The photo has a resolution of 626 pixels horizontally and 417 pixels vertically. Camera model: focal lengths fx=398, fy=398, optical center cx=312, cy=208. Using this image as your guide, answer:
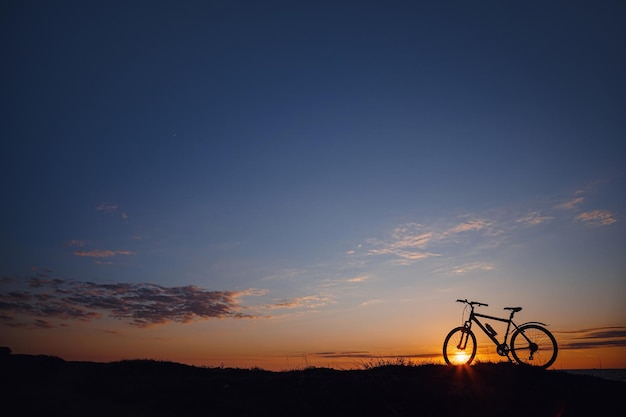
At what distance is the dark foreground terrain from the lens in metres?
11.3

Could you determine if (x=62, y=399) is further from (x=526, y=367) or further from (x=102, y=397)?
(x=526, y=367)

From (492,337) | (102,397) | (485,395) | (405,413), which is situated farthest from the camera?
(102,397)

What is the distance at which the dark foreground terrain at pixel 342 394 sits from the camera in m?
11.3

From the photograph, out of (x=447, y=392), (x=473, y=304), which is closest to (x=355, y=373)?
(x=447, y=392)

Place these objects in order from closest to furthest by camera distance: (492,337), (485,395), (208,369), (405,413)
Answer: (405,413)
(485,395)
(492,337)
(208,369)

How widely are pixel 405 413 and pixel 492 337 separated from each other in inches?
210

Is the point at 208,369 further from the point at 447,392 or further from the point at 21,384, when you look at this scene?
the point at 447,392

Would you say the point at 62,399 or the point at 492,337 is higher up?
the point at 492,337

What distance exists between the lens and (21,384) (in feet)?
58.8

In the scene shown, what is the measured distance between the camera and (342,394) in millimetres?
12438

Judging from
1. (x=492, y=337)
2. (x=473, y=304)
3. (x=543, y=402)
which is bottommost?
(x=543, y=402)

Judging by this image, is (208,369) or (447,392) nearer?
(447,392)

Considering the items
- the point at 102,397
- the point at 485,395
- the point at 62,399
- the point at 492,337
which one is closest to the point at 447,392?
the point at 485,395

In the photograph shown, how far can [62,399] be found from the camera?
15.2m
